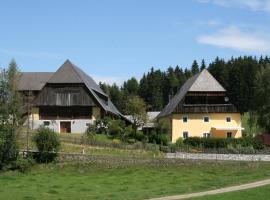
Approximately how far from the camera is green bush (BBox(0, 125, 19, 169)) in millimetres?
46125

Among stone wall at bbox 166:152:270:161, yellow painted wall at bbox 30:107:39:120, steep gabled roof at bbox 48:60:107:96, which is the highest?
steep gabled roof at bbox 48:60:107:96

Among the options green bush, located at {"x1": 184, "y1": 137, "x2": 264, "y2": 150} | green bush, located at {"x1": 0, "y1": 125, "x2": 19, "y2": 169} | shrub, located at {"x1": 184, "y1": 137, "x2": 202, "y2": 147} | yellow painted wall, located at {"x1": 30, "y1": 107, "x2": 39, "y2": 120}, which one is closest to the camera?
green bush, located at {"x1": 0, "y1": 125, "x2": 19, "y2": 169}

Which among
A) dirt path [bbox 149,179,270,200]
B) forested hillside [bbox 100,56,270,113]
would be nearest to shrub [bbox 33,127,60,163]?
dirt path [bbox 149,179,270,200]

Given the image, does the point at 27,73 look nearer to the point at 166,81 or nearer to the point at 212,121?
the point at 212,121

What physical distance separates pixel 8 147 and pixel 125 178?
12367 mm

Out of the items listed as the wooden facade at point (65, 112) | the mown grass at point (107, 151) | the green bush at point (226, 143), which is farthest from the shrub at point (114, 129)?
the mown grass at point (107, 151)

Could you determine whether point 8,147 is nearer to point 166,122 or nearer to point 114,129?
point 114,129

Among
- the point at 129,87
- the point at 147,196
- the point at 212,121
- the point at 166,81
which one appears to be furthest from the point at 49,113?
the point at 129,87

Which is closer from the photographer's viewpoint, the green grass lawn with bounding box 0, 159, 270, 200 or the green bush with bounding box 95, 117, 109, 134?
the green grass lawn with bounding box 0, 159, 270, 200

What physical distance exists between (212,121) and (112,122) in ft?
42.1

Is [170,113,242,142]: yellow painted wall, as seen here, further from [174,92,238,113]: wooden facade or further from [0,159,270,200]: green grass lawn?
[0,159,270,200]: green grass lawn

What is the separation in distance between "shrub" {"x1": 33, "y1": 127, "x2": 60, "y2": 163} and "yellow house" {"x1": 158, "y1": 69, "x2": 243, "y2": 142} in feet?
78.7

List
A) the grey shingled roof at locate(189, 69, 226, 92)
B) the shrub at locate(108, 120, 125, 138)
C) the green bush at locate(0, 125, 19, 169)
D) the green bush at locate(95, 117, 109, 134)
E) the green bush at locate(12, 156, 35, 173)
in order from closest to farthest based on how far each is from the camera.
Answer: the green bush at locate(12, 156, 35, 173), the green bush at locate(0, 125, 19, 169), the shrub at locate(108, 120, 125, 138), the green bush at locate(95, 117, 109, 134), the grey shingled roof at locate(189, 69, 226, 92)

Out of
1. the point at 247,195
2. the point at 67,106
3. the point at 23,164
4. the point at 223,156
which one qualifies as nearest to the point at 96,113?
the point at 67,106
